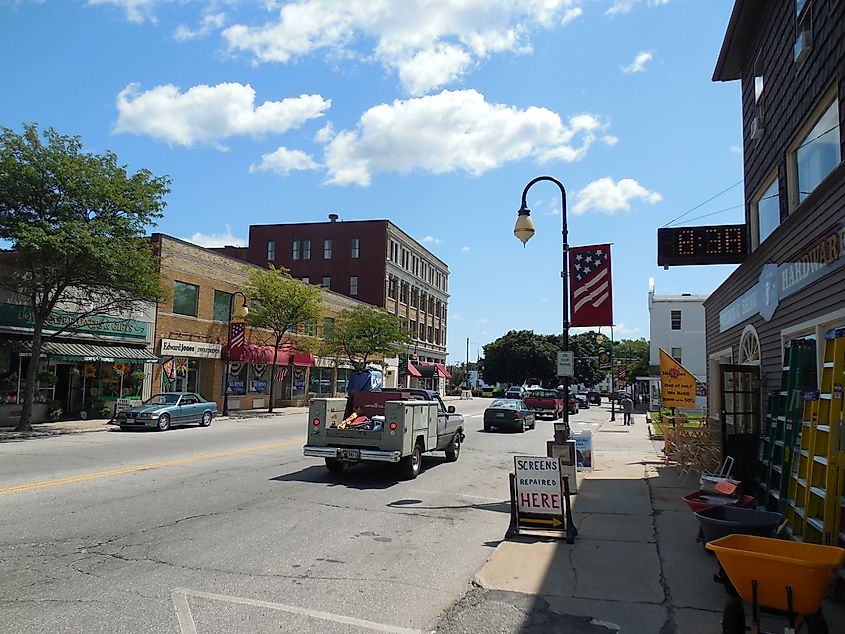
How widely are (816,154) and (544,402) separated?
91.9ft

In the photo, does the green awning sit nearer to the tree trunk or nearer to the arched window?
the tree trunk

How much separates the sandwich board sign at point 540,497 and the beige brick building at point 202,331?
2329cm

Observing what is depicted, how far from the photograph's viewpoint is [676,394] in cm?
1948

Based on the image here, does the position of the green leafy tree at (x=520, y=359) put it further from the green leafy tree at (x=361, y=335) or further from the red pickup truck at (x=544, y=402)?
the red pickup truck at (x=544, y=402)

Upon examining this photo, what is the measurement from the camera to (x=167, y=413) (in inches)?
935

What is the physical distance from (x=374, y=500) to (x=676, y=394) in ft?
40.8

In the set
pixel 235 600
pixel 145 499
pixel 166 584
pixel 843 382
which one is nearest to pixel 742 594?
pixel 843 382

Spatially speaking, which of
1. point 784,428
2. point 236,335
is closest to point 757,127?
point 784,428

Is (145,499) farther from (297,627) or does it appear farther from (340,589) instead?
(297,627)

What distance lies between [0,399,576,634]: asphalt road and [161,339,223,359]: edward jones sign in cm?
1661

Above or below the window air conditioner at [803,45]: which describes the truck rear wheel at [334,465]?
below

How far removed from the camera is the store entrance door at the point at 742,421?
376 inches

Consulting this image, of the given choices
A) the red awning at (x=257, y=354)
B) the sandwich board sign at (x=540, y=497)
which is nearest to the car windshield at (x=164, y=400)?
the red awning at (x=257, y=354)

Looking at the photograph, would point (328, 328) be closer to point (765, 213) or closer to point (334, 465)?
point (334, 465)
